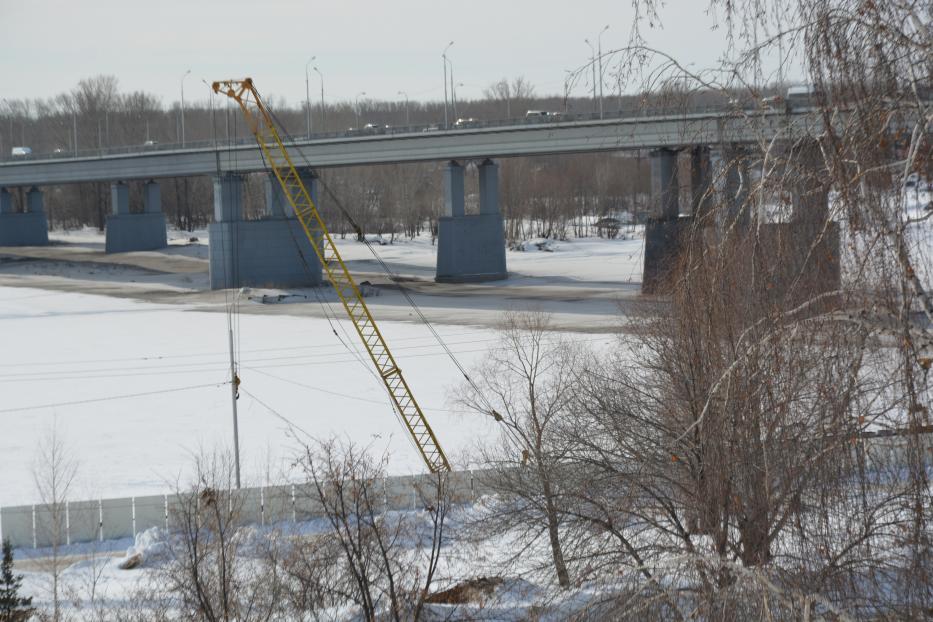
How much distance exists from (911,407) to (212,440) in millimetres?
24951

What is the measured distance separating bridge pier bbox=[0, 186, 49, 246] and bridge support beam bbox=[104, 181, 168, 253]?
520 inches

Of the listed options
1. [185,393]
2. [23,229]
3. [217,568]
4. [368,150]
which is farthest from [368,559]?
Answer: [23,229]

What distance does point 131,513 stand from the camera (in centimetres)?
2311

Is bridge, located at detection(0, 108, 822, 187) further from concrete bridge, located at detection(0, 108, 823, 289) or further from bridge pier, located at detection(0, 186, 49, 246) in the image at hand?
bridge pier, located at detection(0, 186, 49, 246)

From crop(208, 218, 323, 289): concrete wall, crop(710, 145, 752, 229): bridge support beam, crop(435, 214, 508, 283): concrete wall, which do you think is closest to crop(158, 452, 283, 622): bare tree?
crop(710, 145, 752, 229): bridge support beam

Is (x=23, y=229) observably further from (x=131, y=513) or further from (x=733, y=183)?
(x=733, y=183)

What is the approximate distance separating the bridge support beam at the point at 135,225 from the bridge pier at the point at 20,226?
43.4 ft

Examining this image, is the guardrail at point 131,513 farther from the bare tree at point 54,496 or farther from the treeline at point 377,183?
the treeline at point 377,183

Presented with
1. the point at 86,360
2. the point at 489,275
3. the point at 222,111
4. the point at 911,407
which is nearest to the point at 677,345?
the point at 911,407

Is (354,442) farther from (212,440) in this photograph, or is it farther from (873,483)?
(873,483)

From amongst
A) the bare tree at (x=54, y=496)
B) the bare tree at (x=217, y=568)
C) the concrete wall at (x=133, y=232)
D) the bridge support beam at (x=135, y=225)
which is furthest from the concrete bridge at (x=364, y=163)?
the bare tree at (x=217, y=568)

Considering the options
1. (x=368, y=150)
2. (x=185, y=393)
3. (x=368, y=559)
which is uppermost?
(x=368, y=150)

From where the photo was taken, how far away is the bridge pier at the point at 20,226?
10962 cm

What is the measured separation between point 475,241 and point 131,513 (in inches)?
2064
